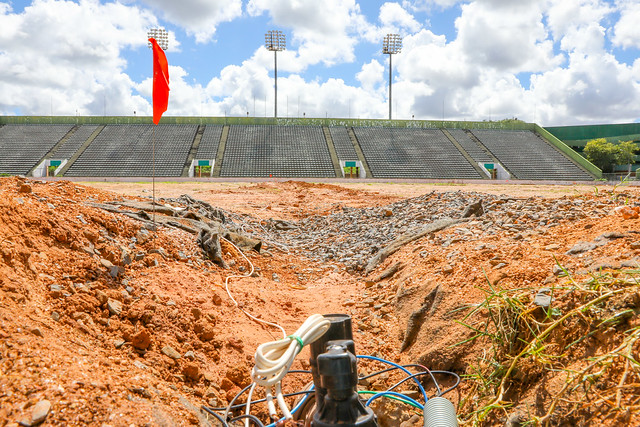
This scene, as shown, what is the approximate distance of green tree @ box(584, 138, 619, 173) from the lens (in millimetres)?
45656

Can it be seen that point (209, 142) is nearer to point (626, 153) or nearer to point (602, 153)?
point (602, 153)

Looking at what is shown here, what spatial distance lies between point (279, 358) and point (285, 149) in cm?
3732

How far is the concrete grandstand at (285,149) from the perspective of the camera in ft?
114

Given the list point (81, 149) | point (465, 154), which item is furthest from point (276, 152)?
point (465, 154)

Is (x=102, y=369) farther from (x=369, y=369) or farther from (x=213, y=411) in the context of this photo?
(x=369, y=369)

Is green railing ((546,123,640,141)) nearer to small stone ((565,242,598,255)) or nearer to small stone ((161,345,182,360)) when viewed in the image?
small stone ((565,242,598,255))

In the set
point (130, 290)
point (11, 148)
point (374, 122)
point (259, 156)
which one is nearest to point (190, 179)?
point (259, 156)

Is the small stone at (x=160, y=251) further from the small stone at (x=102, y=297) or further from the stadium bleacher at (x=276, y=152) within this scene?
the stadium bleacher at (x=276, y=152)

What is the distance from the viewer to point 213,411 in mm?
2691

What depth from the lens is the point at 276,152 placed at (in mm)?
38125

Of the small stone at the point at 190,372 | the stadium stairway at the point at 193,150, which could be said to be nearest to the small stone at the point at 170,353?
the small stone at the point at 190,372

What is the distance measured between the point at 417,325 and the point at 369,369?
0.67 m

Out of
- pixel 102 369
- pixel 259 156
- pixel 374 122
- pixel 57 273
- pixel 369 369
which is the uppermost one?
pixel 374 122

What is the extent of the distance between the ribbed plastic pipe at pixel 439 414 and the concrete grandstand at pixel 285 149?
3133cm
